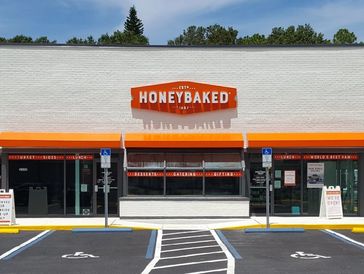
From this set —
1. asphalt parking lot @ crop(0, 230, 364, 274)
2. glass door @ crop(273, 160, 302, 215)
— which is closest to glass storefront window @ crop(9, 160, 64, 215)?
asphalt parking lot @ crop(0, 230, 364, 274)

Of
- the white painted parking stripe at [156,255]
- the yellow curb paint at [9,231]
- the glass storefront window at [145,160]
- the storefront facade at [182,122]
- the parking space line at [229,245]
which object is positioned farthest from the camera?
the glass storefront window at [145,160]

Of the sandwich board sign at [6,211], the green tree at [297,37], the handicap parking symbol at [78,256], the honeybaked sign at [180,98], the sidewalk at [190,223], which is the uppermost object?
the green tree at [297,37]

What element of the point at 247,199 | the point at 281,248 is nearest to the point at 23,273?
the point at 281,248

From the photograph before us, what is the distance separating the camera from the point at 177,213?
20078mm

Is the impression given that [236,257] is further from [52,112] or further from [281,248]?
[52,112]

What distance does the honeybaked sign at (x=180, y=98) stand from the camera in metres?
20.6


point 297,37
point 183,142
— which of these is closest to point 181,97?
point 183,142

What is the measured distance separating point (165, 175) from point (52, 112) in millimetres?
4776

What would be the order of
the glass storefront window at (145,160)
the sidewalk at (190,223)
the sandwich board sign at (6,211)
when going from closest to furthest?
the sidewalk at (190,223), the sandwich board sign at (6,211), the glass storefront window at (145,160)

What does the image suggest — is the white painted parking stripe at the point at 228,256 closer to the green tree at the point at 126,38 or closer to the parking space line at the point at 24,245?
the parking space line at the point at 24,245

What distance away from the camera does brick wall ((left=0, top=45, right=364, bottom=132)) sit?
67.6 feet

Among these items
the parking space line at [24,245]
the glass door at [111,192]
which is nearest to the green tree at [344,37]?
the glass door at [111,192]

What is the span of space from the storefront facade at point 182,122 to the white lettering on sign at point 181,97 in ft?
0.12

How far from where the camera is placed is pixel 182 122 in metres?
20.7
